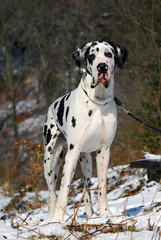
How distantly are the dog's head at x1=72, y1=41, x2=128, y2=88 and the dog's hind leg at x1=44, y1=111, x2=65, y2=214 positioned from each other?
1.33 m

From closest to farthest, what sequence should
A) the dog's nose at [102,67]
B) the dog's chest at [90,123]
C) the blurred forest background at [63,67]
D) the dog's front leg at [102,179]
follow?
the dog's nose at [102,67]
the dog's chest at [90,123]
the dog's front leg at [102,179]
the blurred forest background at [63,67]

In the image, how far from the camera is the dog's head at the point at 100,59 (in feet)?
10.8

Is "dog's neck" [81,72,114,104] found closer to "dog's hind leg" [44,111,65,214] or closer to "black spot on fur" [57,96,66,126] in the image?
"black spot on fur" [57,96,66,126]

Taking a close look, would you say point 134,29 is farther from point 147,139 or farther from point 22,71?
point 22,71

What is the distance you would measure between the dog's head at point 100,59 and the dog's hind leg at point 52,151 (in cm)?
133

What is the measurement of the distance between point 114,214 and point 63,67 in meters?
13.0

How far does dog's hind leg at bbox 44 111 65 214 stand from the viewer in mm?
4746

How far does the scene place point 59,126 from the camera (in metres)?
4.44

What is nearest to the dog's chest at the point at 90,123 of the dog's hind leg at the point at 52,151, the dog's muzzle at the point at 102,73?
the dog's muzzle at the point at 102,73

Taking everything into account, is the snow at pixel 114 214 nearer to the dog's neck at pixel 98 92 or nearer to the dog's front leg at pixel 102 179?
the dog's front leg at pixel 102 179

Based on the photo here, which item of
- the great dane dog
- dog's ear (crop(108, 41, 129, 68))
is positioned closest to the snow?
the great dane dog

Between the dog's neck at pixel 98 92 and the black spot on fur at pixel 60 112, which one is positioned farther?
the black spot on fur at pixel 60 112

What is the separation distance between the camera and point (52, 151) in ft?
15.9

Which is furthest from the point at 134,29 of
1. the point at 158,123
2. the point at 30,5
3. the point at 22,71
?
the point at 22,71
